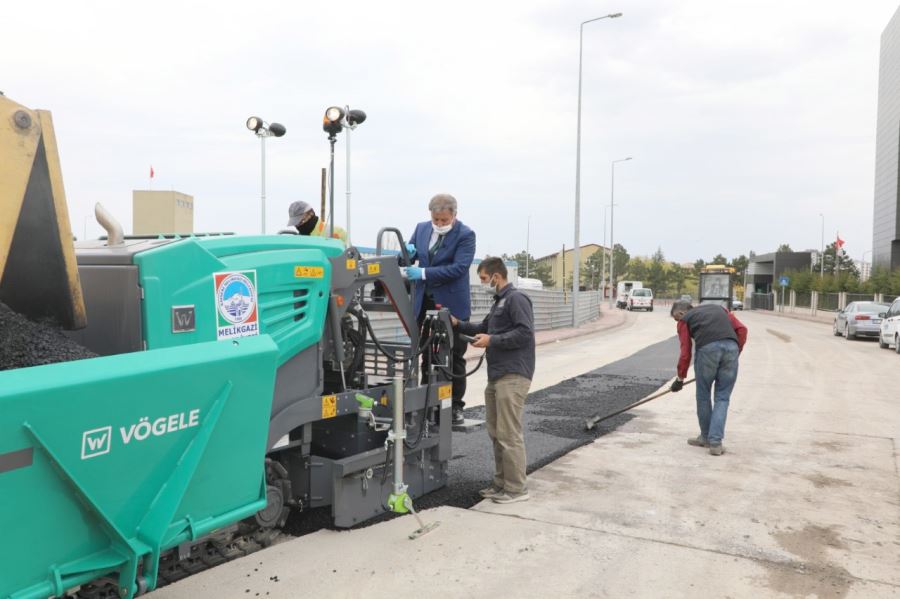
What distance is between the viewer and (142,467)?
2646 millimetres

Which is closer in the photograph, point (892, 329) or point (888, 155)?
point (892, 329)

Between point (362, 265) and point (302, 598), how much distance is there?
1.95m

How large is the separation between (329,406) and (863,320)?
22781 mm

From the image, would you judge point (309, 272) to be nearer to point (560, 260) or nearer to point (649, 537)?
point (649, 537)

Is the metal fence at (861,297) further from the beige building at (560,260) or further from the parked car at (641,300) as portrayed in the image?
the beige building at (560,260)

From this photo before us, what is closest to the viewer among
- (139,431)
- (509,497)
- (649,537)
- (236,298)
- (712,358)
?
(139,431)

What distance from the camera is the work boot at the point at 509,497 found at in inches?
195

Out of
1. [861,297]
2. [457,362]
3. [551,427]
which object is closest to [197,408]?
[457,362]

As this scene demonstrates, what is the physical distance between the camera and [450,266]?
519cm

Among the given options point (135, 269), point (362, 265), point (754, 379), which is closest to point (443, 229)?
point (362, 265)

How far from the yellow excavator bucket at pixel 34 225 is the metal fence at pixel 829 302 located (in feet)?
150

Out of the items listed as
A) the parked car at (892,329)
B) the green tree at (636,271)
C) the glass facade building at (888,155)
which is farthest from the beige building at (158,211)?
the green tree at (636,271)

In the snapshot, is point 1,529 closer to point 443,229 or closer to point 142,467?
point 142,467

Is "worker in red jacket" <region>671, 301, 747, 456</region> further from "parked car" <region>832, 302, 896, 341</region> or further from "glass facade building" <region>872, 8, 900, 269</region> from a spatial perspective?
"glass facade building" <region>872, 8, 900, 269</region>
